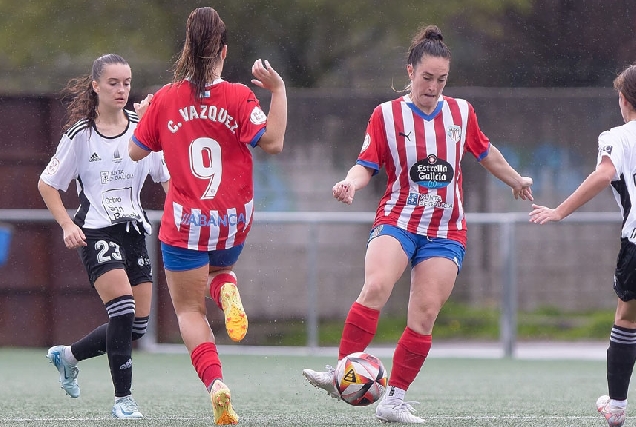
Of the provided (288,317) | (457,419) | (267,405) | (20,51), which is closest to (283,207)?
(288,317)

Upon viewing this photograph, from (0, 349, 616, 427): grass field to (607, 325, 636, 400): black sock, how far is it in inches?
11.7

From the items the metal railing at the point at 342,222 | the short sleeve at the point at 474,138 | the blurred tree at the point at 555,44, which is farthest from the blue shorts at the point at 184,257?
the blurred tree at the point at 555,44

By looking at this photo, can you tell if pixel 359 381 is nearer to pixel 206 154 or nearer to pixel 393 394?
pixel 393 394

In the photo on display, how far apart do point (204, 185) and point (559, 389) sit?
3.52 meters

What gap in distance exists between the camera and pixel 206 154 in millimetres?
5293

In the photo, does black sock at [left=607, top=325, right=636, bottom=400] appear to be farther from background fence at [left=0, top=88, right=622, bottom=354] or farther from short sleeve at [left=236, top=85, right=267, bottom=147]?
background fence at [left=0, top=88, right=622, bottom=354]

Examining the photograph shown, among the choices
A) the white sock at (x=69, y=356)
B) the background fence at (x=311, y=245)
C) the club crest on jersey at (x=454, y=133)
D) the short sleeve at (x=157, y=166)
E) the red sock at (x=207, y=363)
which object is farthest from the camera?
the background fence at (x=311, y=245)

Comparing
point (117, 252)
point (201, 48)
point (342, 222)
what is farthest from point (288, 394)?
point (342, 222)

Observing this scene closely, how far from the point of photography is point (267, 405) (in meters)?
6.75

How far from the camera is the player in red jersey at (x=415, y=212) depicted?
18.5ft

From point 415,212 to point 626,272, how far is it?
99 cm

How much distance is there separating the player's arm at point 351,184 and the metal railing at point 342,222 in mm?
5664

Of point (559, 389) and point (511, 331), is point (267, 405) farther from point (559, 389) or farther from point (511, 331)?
point (511, 331)

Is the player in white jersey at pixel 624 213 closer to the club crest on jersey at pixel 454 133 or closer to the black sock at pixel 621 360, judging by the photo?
the black sock at pixel 621 360
